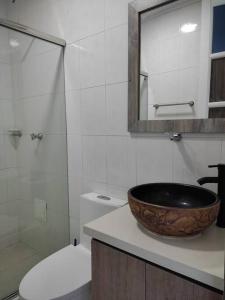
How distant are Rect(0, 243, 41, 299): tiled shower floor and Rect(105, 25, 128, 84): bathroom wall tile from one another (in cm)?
167

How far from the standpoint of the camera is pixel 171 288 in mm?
672

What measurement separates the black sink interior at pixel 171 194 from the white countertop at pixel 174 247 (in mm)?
135

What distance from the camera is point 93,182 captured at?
5.18 ft

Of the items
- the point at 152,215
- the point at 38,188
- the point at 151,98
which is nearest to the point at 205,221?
the point at 152,215

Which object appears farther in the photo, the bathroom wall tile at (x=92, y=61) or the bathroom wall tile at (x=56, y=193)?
the bathroom wall tile at (x=56, y=193)

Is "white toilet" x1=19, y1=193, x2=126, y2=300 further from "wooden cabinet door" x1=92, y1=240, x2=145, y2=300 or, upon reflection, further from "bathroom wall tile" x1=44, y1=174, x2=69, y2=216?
"bathroom wall tile" x1=44, y1=174, x2=69, y2=216

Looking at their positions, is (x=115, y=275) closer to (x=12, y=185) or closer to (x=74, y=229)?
(x=74, y=229)

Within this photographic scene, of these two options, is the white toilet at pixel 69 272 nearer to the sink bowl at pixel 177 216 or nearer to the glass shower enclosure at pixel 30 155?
the glass shower enclosure at pixel 30 155

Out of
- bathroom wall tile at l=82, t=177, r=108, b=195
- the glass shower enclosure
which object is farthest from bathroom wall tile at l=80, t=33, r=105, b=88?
bathroom wall tile at l=82, t=177, r=108, b=195

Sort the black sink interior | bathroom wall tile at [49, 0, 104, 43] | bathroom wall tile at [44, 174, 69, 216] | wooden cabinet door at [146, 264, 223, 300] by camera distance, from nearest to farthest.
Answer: wooden cabinet door at [146, 264, 223, 300]
the black sink interior
bathroom wall tile at [49, 0, 104, 43]
bathroom wall tile at [44, 174, 69, 216]

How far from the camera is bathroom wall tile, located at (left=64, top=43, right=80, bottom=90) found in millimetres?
1572

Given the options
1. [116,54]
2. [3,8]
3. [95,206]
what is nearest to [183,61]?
[116,54]

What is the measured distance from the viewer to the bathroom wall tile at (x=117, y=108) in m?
1.34

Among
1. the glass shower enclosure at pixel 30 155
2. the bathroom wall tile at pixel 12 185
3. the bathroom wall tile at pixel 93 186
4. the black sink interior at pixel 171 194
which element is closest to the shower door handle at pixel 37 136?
the glass shower enclosure at pixel 30 155
